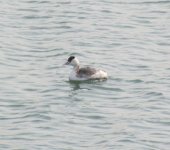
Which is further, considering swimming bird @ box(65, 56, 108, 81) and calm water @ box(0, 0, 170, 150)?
swimming bird @ box(65, 56, 108, 81)

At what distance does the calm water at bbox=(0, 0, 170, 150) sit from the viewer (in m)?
23.7

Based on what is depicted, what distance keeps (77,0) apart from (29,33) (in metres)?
6.28

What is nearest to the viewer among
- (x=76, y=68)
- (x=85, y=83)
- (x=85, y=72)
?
(x=85, y=72)

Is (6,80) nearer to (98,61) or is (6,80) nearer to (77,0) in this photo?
(98,61)

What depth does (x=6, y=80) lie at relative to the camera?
95.9ft

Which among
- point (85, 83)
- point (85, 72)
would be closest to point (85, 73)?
point (85, 72)

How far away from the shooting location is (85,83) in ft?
99.0

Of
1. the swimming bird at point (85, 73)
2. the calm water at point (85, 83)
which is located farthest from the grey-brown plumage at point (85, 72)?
the calm water at point (85, 83)

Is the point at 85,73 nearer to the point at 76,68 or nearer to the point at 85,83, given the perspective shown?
the point at 85,83

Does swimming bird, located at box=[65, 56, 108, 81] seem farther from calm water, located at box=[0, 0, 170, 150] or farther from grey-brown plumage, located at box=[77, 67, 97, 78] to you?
calm water, located at box=[0, 0, 170, 150]

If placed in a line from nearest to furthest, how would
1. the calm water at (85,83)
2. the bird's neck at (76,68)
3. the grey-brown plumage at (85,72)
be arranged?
the calm water at (85,83) < the grey-brown plumage at (85,72) < the bird's neck at (76,68)

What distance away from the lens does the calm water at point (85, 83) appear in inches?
934

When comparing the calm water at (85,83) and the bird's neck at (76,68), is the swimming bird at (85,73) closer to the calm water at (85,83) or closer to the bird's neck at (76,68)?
the bird's neck at (76,68)

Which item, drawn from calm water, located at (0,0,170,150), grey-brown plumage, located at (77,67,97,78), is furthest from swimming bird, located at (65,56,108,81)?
calm water, located at (0,0,170,150)
